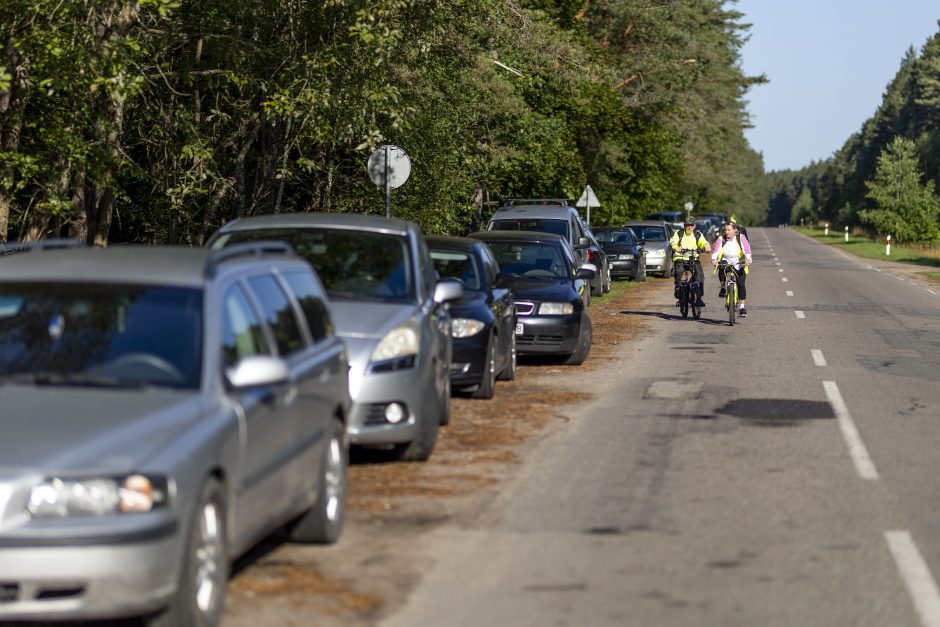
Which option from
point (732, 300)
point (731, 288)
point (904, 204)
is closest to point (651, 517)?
point (732, 300)

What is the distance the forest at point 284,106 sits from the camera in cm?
1516

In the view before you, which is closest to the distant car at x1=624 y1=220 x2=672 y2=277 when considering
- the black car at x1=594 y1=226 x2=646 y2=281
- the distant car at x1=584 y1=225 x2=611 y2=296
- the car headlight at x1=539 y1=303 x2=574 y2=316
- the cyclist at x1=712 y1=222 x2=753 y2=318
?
the black car at x1=594 y1=226 x2=646 y2=281

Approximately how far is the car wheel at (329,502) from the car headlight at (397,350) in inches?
74.5

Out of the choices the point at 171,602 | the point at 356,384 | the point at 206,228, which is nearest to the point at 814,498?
the point at 356,384

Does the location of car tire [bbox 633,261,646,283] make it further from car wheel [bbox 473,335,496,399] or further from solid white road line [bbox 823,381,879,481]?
car wheel [bbox 473,335,496,399]

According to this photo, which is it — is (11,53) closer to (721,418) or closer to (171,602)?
(721,418)

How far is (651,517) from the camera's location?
27.3 ft

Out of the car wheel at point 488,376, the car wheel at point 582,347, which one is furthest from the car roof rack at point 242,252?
the car wheel at point 582,347

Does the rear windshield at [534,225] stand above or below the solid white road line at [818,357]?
above

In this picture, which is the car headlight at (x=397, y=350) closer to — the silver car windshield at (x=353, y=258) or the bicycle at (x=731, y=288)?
the silver car windshield at (x=353, y=258)

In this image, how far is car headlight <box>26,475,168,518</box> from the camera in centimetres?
501

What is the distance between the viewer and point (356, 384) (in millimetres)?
9578

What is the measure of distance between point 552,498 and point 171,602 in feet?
13.0

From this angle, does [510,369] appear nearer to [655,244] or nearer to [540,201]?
[540,201]
